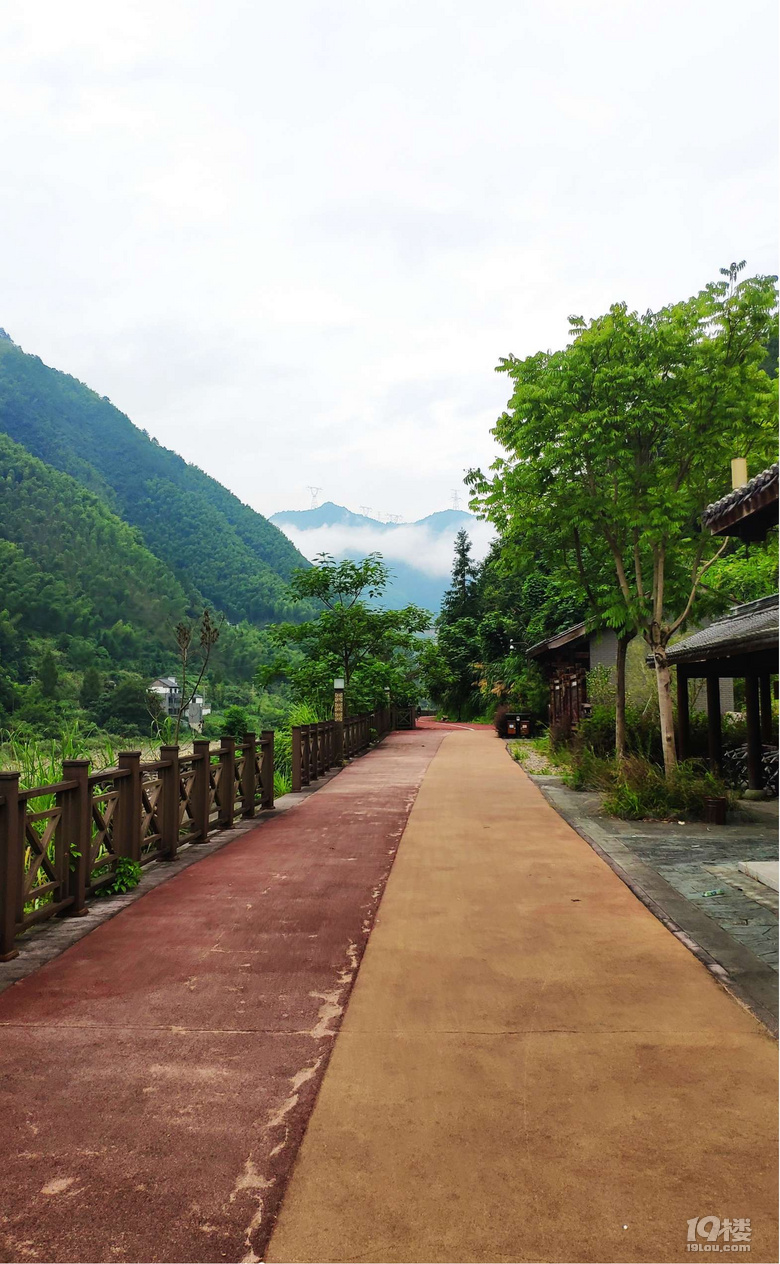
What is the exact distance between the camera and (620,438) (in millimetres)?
10469

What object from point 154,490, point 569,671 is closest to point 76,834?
point 569,671

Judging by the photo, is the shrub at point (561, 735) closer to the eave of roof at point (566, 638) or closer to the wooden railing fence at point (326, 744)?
the eave of roof at point (566, 638)

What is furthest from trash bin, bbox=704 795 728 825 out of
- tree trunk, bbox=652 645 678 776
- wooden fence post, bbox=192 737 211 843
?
wooden fence post, bbox=192 737 211 843

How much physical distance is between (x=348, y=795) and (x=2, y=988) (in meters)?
8.31

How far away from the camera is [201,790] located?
27.1ft

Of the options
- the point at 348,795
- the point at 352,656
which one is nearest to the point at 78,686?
the point at 352,656

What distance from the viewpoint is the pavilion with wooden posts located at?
5.89m

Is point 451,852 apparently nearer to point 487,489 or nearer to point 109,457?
point 487,489

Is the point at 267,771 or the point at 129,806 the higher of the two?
the point at 129,806

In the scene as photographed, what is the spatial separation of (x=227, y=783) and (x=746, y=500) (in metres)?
6.39

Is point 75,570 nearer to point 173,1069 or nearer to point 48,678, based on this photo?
point 48,678

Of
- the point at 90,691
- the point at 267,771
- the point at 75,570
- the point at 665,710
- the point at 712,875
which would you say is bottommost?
the point at 712,875

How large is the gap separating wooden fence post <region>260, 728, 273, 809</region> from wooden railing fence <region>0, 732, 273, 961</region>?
1.29 meters

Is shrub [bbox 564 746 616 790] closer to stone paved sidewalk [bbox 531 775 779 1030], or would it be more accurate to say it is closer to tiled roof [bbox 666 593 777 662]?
stone paved sidewalk [bbox 531 775 779 1030]
